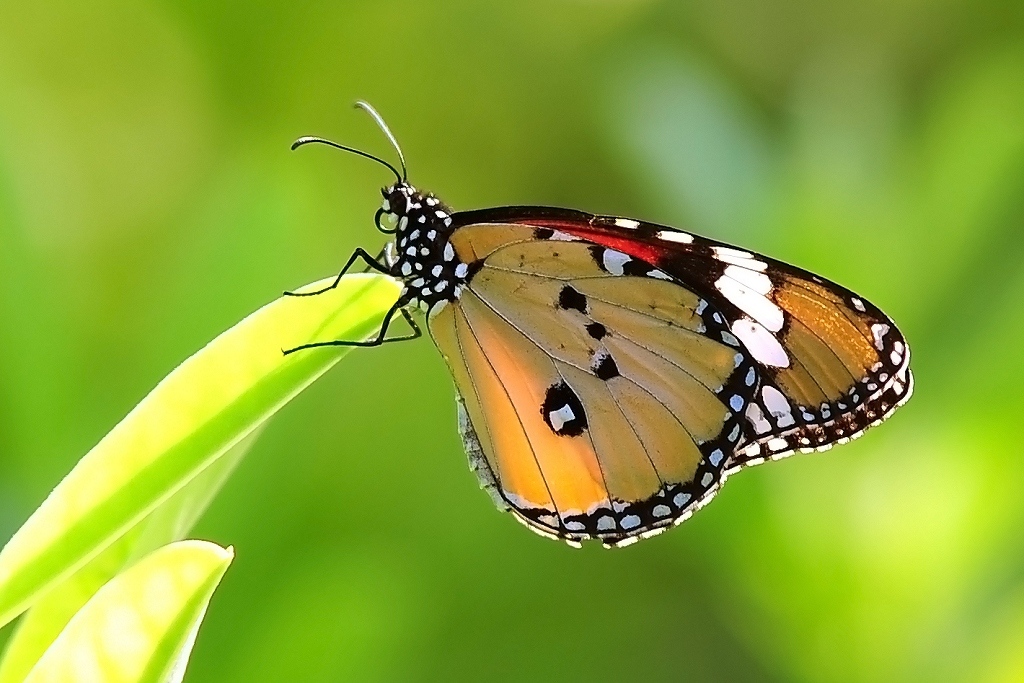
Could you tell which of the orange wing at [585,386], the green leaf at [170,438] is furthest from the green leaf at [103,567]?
the orange wing at [585,386]

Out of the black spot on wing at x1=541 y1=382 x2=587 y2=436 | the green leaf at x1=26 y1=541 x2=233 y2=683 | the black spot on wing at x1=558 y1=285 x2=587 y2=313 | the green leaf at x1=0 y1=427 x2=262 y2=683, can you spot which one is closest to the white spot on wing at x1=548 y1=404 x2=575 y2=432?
the black spot on wing at x1=541 y1=382 x2=587 y2=436

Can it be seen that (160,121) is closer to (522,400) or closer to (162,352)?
(162,352)

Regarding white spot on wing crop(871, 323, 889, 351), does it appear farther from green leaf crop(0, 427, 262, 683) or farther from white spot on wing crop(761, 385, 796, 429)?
green leaf crop(0, 427, 262, 683)

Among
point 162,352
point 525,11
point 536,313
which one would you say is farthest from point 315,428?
point 525,11

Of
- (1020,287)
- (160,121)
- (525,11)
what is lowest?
(1020,287)

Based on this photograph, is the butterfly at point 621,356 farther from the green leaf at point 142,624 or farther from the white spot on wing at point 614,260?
the green leaf at point 142,624

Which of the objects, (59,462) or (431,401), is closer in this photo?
(59,462)

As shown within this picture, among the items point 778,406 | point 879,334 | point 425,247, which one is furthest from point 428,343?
point 879,334
